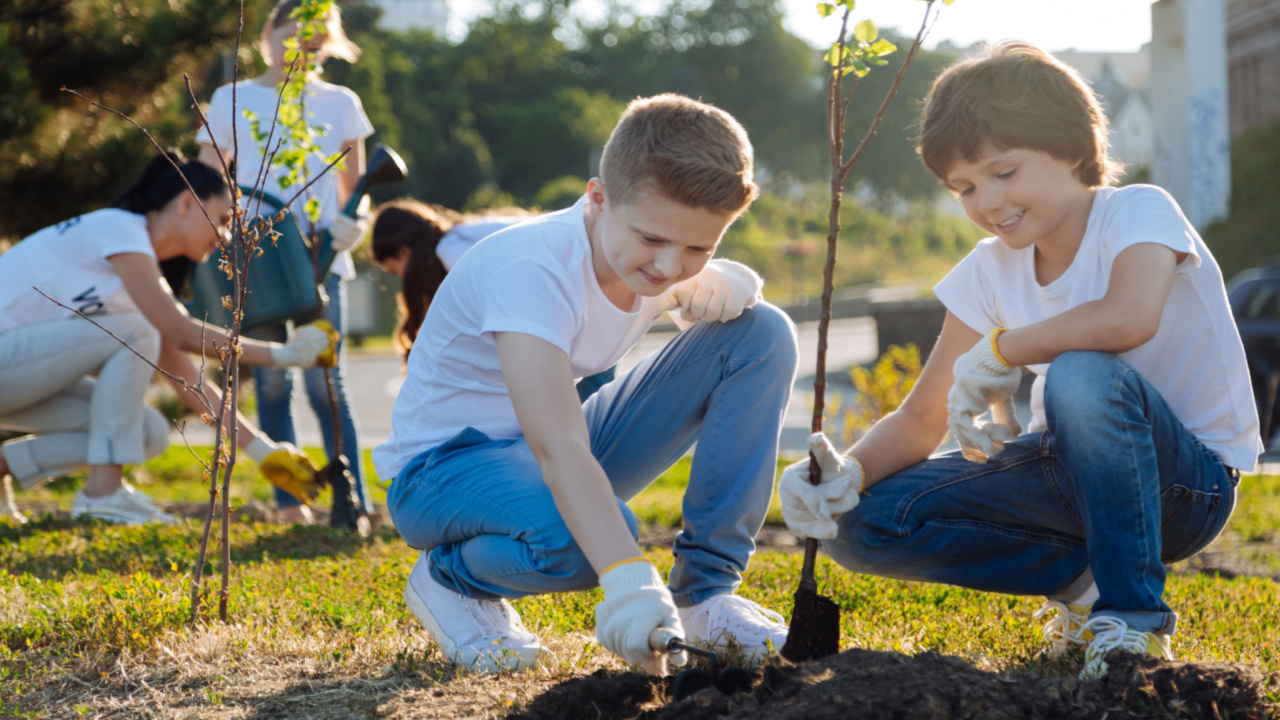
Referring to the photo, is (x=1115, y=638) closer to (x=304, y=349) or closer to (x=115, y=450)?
(x=304, y=349)

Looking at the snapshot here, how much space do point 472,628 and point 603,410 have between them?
59 centimetres

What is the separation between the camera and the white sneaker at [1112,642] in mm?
1919

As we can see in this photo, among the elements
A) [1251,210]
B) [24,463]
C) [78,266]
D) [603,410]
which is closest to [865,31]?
[603,410]

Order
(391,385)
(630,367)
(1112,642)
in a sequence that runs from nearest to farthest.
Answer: (1112,642) → (630,367) → (391,385)

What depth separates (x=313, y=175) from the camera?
4.25 metres

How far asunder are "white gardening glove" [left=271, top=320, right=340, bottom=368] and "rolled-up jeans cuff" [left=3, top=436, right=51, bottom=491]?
4.00 ft

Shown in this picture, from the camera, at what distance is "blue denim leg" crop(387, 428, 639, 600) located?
6.75ft

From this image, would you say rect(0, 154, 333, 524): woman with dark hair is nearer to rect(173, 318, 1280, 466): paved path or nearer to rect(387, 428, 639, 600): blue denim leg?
rect(173, 318, 1280, 466): paved path

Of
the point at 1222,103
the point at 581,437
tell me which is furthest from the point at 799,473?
the point at 1222,103

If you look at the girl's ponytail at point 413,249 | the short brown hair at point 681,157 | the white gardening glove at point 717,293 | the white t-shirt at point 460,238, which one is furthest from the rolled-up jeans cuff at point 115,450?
the short brown hair at point 681,157

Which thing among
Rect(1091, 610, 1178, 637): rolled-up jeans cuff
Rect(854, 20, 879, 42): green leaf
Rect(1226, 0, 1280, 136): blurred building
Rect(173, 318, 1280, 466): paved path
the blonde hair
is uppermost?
Rect(1226, 0, 1280, 136): blurred building

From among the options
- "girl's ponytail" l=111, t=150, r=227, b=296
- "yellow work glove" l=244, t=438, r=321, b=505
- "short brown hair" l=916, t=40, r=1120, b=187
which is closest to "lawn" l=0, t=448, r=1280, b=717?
"yellow work glove" l=244, t=438, r=321, b=505

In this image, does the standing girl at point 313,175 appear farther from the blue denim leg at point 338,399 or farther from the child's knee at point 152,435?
the child's knee at point 152,435

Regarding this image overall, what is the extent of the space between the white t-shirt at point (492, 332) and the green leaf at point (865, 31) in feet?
2.24
